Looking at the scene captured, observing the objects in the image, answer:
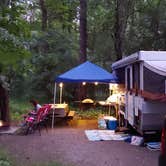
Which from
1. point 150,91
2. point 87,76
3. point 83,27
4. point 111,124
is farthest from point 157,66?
point 83,27

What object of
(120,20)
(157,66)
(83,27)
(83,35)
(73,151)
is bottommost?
(73,151)

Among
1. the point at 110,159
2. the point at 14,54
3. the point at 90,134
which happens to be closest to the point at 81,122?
the point at 90,134

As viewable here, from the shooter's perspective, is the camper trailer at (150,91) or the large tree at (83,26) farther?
the large tree at (83,26)

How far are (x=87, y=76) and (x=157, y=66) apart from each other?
18.1 ft

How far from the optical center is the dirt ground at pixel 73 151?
954 cm

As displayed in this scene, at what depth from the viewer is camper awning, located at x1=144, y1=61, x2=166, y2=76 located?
11.0m

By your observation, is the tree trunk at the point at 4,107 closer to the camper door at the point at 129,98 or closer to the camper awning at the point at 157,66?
the camper door at the point at 129,98

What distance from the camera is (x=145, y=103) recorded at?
37.7 ft

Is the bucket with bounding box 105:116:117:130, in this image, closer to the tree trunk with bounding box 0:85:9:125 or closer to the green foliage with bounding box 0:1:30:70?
the tree trunk with bounding box 0:85:9:125

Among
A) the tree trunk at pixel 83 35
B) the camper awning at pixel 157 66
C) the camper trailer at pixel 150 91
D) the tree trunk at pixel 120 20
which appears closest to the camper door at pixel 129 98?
the camper trailer at pixel 150 91

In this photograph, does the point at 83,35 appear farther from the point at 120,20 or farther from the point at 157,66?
the point at 157,66

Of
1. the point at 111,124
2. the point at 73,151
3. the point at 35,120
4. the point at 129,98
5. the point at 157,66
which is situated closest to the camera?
the point at 73,151

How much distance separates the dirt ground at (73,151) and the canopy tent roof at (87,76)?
2456mm

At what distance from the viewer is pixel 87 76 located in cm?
1644
